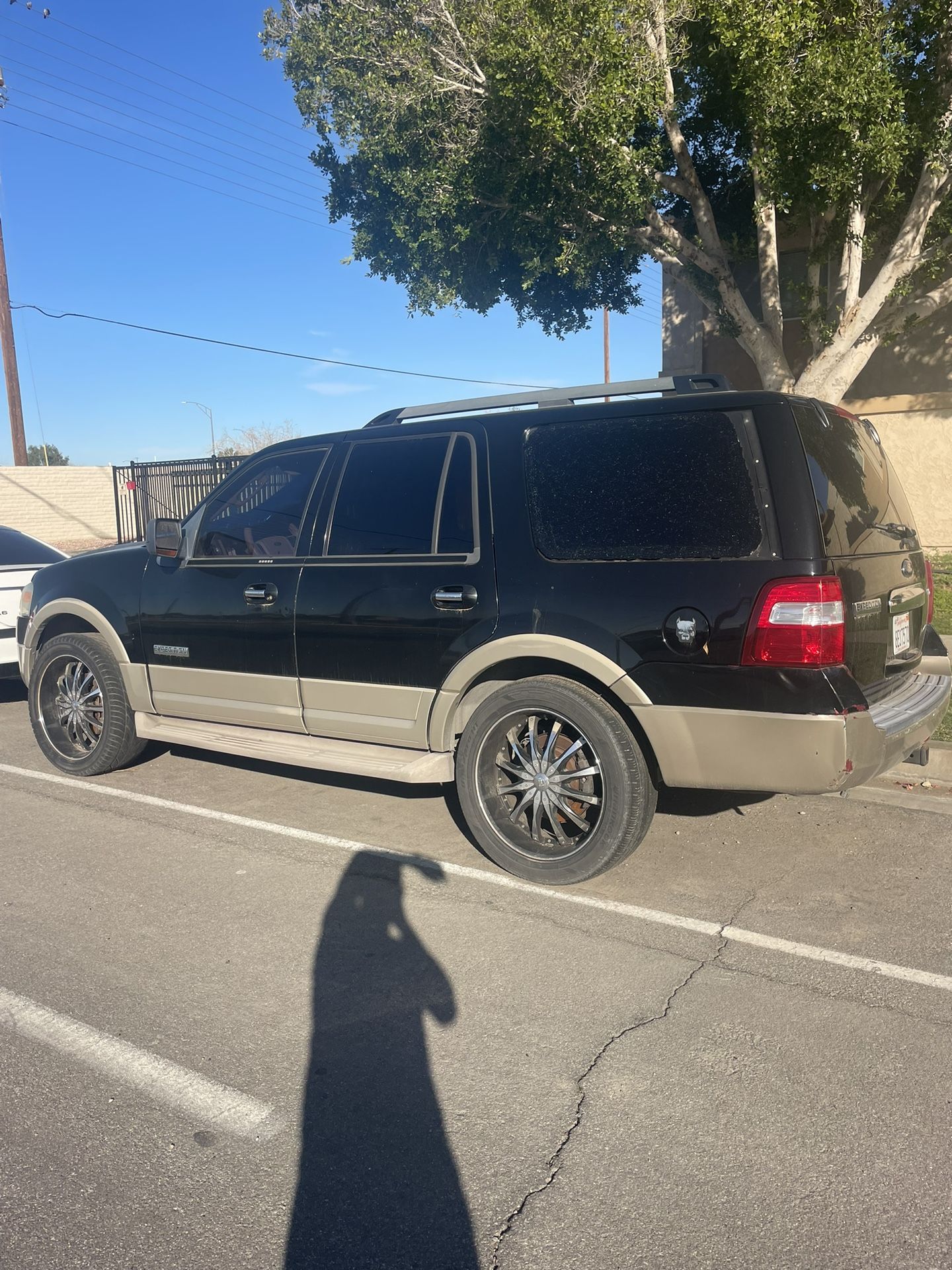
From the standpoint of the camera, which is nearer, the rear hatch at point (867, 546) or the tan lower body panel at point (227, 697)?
the rear hatch at point (867, 546)

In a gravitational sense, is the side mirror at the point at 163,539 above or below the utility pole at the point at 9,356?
below

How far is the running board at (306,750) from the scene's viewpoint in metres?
4.72

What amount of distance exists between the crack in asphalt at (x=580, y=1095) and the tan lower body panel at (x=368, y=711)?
5.56ft

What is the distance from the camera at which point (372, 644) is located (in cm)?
485

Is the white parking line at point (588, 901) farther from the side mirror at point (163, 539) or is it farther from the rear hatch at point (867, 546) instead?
the side mirror at point (163, 539)

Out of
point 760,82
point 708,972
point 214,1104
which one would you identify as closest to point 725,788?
point 708,972

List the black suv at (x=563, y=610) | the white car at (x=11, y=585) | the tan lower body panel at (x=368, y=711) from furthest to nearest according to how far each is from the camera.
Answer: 1. the white car at (x=11, y=585)
2. the tan lower body panel at (x=368, y=711)
3. the black suv at (x=563, y=610)

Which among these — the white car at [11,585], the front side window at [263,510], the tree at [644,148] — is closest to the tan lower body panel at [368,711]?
the front side window at [263,510]

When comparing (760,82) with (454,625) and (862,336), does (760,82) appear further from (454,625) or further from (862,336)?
(454,625)

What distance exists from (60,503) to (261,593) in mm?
27683

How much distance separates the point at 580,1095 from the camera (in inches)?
112

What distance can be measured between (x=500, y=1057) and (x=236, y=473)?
3688 millimetres

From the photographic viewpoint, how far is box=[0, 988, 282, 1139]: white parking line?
2.75m

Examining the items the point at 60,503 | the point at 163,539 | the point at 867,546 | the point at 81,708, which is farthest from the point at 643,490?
the point at 60,503
